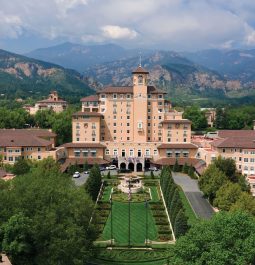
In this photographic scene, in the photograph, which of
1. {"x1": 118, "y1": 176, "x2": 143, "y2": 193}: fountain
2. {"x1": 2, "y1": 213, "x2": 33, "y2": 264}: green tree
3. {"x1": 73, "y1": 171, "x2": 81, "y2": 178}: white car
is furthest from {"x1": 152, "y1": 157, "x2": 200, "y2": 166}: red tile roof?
{"x1": 2, "y1": 213, "x2": 33, "y2": 264}: green tree

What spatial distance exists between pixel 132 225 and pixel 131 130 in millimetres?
40248

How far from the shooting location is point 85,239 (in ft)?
113

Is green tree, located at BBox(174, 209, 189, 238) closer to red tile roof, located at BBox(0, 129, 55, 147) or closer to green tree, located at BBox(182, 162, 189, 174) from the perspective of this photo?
green tree, located at BBox(182, 162, 189, 174)

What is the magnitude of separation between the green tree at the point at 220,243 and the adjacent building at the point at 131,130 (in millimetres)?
49725

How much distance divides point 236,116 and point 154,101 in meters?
55.4

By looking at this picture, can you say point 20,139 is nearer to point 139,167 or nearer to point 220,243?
point 139,167

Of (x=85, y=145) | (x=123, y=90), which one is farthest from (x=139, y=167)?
(x=123, y=90)

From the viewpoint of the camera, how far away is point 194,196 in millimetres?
62125

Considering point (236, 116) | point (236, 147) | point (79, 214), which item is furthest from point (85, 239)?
point (236, 116)

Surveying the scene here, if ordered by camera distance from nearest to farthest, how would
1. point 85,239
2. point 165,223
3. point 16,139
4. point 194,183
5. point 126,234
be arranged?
point 85,239, point 126,234, point 165,223, point 194,183, point 16,139

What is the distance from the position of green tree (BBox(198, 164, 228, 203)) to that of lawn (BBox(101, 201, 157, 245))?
7894mm

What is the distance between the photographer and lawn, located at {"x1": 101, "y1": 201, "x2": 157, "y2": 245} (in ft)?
149

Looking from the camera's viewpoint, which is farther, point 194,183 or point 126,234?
point 194,183

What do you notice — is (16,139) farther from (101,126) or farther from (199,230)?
(199,230)
